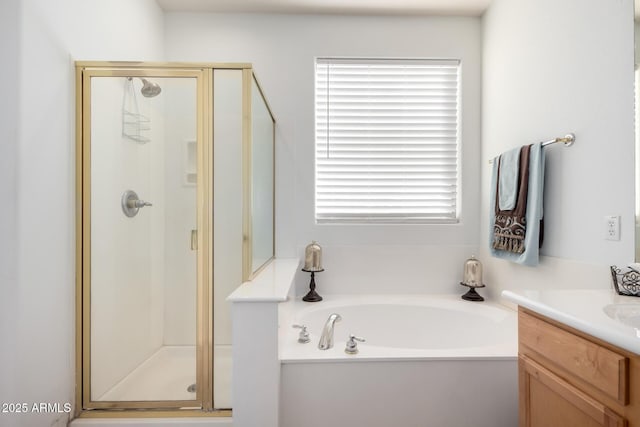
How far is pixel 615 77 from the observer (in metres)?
1.26

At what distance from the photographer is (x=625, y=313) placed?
0.96 m

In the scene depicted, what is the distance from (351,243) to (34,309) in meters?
1.72

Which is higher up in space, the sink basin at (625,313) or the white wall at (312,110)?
the white wall at (312,110)

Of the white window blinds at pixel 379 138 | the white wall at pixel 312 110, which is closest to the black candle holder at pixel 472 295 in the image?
the white wall at pixel 312 110

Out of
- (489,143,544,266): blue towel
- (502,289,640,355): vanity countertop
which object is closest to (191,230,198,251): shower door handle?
(502,289,640,355): vanity countertop

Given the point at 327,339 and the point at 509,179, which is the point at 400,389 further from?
the point at 509,179

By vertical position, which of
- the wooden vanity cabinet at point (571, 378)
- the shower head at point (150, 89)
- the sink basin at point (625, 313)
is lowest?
the wooden vanity cabinet at point (571, 378)

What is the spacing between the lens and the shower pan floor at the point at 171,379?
1.40 metres

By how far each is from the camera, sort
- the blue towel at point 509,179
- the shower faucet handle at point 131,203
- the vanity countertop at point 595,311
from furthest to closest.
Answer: the blue towel at point 509,179 → the shower faucet handle at point 131,203 → the vanity countertop at point 595,311

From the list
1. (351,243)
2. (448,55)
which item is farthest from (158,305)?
(448,55)

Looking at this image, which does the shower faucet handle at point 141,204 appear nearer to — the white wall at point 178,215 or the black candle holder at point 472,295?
the white wall at point 178,215

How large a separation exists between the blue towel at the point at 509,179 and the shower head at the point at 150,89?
1.91 metres

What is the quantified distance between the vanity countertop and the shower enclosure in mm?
1143

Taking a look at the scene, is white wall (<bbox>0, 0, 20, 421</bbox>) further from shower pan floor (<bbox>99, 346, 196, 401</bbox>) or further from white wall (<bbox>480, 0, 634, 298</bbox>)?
white wall (<bbox>480, 0, 634, 298</bbox>)
